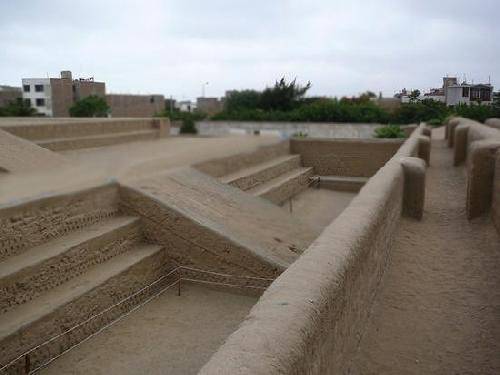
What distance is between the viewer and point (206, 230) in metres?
6.49

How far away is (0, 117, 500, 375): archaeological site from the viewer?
262 cm

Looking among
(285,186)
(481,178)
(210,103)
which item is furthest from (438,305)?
(210,103)

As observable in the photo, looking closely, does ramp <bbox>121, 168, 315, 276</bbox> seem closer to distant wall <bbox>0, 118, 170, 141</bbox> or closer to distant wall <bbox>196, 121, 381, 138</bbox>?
distant wall <bbox>0, 118, 170, 141</bbox>

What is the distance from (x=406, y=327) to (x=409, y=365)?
0.50 m

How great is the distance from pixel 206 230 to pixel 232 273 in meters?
0.61

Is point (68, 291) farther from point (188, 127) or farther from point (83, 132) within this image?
point (188, 127)

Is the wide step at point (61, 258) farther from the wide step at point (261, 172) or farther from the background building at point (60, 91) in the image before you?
the wide step at point (261, 172)

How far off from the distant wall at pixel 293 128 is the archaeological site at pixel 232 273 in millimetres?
14934

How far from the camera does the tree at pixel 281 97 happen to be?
3170cm

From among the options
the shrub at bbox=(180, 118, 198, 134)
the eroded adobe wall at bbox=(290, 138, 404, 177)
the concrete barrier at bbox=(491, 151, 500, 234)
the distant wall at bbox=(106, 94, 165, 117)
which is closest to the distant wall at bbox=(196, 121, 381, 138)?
the shrub at bbox=(180, 118, 198, 134)

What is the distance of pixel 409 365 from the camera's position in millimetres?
3244

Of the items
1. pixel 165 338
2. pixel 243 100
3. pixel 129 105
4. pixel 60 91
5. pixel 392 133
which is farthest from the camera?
pixel 243 100

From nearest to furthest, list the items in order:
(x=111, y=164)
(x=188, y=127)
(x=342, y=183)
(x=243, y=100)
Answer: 1. (x=111, y=164)
2. (x=342, y=183)
3. (x=188, y=127)
4. (x=243, y=100)

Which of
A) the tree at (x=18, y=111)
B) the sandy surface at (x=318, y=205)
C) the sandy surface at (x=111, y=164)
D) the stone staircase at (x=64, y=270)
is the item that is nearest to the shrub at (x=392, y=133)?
the sandy surface at (x=318, y=205)
